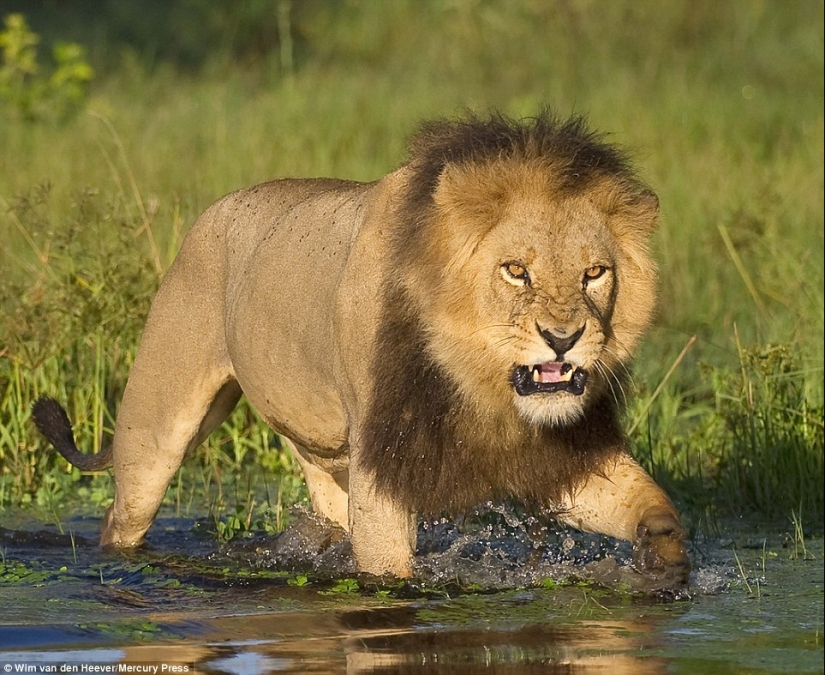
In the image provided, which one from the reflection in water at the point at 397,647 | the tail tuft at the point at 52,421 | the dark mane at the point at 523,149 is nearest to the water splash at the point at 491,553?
the reflection in water at the point at 397,647

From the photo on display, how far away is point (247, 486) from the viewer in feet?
21.9

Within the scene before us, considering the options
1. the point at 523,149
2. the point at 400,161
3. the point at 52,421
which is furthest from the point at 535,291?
the point at 52,421

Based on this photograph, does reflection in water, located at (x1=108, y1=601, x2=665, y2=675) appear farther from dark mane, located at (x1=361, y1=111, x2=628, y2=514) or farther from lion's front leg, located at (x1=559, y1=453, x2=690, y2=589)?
dark mane, located at (x1=361, y1=111, x2=628, y2=514)

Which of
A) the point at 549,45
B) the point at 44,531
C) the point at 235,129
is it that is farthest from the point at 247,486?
the point at 549,45

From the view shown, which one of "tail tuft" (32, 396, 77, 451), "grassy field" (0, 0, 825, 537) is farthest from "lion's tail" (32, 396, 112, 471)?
"grassy field" (0, 0, 825, 537)

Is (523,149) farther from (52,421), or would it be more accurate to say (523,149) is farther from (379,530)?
(52,421)

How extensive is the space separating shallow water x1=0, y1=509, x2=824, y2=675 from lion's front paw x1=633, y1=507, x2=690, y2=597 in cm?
Answer: 11

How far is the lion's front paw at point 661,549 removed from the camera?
4.48m

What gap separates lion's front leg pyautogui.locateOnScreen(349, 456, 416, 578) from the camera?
4.65m

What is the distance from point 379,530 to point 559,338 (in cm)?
88

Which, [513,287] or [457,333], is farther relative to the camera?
[457,333]

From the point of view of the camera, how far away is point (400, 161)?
17.5ft

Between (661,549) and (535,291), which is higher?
(535,291)

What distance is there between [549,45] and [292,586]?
371 inches
